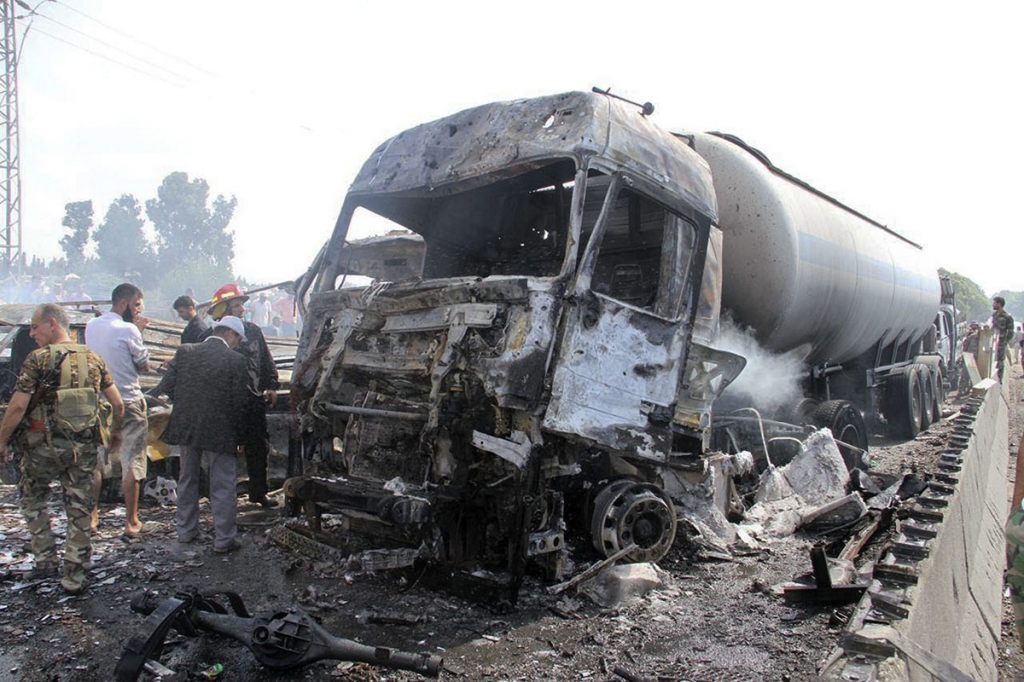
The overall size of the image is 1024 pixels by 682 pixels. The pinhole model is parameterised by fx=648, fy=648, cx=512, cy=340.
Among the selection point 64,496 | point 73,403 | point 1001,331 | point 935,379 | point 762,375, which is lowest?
point 64,496

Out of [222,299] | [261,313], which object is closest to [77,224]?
[261,313]

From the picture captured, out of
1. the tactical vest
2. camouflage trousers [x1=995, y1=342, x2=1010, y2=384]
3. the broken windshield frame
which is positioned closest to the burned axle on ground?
the tactical vest

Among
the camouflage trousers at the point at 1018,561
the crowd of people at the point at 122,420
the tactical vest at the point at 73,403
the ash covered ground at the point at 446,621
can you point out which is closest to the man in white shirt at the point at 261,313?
the crowd of people at the point at 122,420

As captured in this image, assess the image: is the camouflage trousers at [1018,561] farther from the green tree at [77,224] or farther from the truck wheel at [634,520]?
the green tree at [77,224]

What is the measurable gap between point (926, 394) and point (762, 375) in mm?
5696

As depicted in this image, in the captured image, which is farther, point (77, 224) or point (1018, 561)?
point (77, 224)

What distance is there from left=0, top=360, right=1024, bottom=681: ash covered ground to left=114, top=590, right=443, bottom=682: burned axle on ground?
16cm

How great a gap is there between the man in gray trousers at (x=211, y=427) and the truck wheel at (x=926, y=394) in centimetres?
963

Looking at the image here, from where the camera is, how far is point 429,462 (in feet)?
11.7

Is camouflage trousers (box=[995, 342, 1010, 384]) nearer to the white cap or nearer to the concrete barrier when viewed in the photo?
the concrete barrier

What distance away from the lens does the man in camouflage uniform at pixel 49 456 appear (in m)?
3.70

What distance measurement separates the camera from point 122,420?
443 cm

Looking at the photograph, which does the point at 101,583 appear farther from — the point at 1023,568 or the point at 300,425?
the point at 1023,568

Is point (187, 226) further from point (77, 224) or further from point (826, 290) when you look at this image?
point (826, 290)
